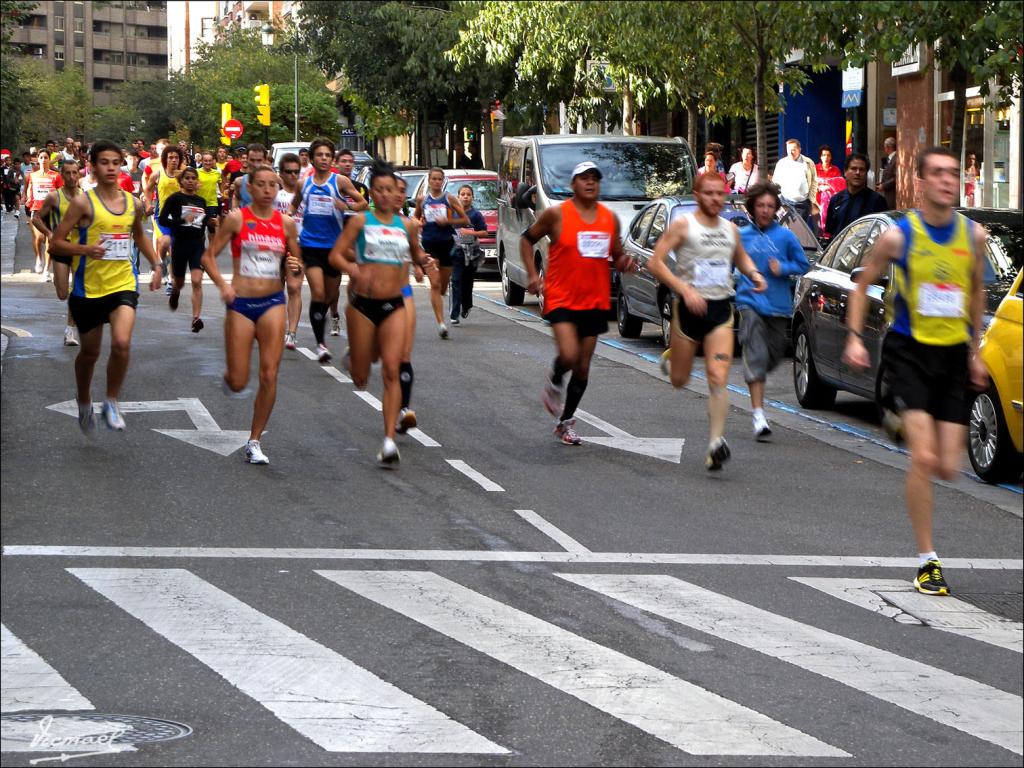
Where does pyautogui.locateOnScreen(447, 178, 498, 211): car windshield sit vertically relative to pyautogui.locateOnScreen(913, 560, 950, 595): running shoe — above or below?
above

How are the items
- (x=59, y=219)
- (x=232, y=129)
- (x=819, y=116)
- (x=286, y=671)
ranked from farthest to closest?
(x=232, y=129), (x=819, y=116), (x=59, y=219), (x=286, y=671)

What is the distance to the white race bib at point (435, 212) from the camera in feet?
62.0

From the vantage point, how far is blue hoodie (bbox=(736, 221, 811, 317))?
12.3m

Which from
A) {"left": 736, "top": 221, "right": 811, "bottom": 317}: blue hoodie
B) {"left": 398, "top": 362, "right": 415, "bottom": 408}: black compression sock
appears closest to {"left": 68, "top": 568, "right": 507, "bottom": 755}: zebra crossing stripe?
{"left": 398, "top": 362, "right": 415, "bottom": 408}: black compression sock

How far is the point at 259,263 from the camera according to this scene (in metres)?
11.2

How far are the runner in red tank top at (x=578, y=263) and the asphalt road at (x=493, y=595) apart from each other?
2.61 feet

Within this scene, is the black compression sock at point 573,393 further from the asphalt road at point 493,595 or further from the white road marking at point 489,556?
the white road marking at point 489,556

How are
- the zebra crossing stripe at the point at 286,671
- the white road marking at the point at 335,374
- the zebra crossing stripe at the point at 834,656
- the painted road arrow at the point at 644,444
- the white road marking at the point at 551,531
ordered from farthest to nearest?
the white road marking at the point at 335,374, the painted road arrow at the point at 644,444, the white road marking at the point at 551,531, the zebra crossing stripe at the point at 834,656, the zebra crossing stripe at the point at 286,671

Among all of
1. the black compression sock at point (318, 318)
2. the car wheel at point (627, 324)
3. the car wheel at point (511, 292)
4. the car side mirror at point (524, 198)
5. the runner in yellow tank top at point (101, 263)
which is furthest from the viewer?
the car wheel at point (511, 292)

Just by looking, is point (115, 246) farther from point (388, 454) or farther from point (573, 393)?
point (573, 393)

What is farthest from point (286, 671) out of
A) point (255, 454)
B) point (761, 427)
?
point (761, 427)

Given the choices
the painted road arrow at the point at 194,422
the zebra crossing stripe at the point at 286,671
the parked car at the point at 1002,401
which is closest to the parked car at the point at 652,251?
the painted road arrow at the point at 194,422

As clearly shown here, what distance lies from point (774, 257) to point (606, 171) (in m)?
10.2

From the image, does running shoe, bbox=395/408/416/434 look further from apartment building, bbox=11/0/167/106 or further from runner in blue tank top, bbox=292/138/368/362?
apartment building, bbox=11/0/167/106
